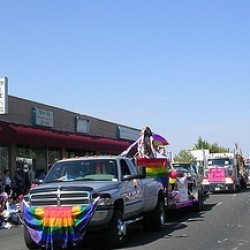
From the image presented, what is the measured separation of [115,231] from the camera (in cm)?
1198

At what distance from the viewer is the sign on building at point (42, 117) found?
2856 centimetres

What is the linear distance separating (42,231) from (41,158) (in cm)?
1938

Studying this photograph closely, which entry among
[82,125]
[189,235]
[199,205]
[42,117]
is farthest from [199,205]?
[82,125]

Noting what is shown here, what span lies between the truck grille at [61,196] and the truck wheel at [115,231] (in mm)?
818

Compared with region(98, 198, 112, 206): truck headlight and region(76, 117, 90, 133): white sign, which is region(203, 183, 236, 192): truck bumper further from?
region(98, 198, 112, 206): truck headlight

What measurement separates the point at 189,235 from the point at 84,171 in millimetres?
3095

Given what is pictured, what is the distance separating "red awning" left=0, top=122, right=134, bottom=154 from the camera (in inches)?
959

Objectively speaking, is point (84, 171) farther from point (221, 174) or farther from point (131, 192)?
point (221, 174)

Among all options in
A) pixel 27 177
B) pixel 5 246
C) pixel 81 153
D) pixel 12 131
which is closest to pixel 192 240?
pixel 5 246

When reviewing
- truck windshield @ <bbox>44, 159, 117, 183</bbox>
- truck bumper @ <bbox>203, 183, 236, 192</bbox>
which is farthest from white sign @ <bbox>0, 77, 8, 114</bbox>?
truck bumper @ <bbox>203, 183, 236, 192</bbox>

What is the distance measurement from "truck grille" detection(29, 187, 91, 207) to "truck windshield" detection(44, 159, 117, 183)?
112cm

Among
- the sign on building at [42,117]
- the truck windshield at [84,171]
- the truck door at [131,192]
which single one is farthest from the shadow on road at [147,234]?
the sign on building at [42,117]

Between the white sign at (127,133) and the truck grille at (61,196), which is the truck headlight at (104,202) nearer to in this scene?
the truck grille at (61,196)

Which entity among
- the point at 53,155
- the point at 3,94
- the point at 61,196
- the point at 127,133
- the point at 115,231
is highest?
the point at 127,133
